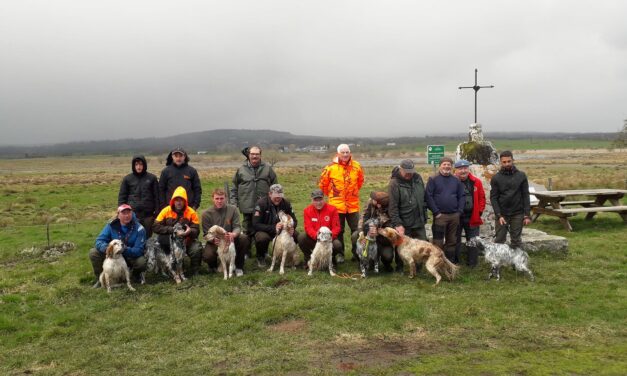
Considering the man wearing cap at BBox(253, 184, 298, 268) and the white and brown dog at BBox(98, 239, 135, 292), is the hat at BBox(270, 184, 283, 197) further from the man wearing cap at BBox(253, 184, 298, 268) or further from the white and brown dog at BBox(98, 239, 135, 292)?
the white and brown dog at BBox(98, 239, 135, 292)

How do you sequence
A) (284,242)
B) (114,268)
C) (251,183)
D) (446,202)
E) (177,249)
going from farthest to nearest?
(251,183)
(284,242)
(446,202)
(177,249)
(114,268)

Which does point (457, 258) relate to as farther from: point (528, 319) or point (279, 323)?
point (279, 323)

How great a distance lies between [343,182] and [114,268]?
452 cm

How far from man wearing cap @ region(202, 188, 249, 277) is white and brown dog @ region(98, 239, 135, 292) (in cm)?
144

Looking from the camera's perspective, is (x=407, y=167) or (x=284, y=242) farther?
(x=284, y=242)

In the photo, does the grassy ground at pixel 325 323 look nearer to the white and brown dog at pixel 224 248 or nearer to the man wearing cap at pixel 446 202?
the white and brown dog at pixel 224 248

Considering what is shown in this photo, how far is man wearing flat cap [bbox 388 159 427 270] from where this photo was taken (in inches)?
328

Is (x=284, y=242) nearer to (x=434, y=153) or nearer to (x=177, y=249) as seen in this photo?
(x=177, y=249)

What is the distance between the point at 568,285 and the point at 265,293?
5.17m

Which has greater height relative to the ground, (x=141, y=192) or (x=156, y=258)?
(x=141, y=192)

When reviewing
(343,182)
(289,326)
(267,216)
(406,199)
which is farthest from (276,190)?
(289,326)

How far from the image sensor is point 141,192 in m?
8.97

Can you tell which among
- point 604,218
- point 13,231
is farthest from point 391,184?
point 13,231

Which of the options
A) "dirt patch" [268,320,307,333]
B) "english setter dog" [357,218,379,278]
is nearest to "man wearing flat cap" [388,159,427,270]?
"english setter dog" [357,218,379,278]
